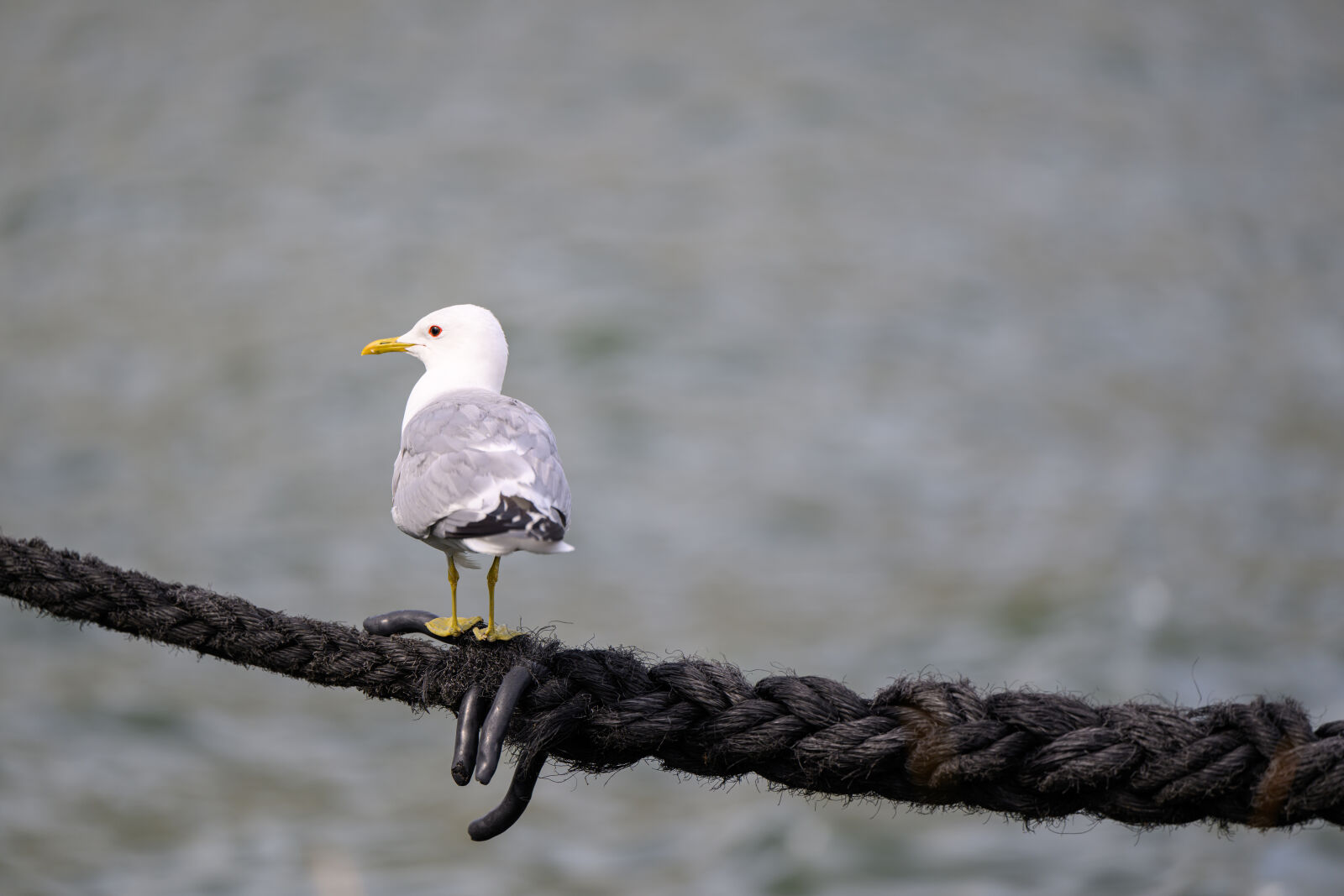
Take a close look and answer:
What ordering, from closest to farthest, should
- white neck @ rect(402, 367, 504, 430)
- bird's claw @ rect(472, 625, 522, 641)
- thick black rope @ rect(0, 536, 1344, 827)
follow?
thick black rope @ rect(0, 536, 1344, 827) → bird's claw @ rect(472, 625, 522, 641) → white neck @ rect(402, 367, 504, 430)

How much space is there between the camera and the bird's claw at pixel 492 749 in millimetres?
1109

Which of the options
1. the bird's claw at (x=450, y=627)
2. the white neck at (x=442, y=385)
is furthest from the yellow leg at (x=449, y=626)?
the white neck at (x=442, y=385)

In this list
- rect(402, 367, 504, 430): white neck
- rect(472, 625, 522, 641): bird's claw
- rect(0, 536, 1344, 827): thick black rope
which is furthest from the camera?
rect(402, 367, 504, 430): white neck

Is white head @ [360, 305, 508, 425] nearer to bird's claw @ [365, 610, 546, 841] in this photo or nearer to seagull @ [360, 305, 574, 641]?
seagull @ [360, 305, 574, 641]

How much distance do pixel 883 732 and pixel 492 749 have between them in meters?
0.36

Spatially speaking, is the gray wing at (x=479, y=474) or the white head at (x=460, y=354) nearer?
the gray wing at (x=479, y=474)

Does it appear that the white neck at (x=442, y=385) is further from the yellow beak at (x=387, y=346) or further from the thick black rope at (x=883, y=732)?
the thick black rope at (x=883, y=732)

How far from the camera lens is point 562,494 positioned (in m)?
1.21

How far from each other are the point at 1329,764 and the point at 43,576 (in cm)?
138

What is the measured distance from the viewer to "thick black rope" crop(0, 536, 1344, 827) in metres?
1.07

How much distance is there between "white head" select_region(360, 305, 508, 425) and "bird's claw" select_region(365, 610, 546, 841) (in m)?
0.35

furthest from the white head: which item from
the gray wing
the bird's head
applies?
the gray wing

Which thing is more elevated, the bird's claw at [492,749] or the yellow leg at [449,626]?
the yellow leg at [449,626]

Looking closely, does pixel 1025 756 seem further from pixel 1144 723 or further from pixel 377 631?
pixel 377 631
